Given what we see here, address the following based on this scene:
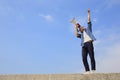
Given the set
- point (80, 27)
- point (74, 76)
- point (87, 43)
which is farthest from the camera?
point (80, 27)

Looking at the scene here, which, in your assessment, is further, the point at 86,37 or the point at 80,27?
the point at 80,27

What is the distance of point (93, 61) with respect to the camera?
362 inches

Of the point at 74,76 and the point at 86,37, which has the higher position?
the point at 86,37

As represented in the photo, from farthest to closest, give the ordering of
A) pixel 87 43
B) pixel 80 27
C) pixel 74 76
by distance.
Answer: pixel 80 27
pixel 87 43
pixel 74 76

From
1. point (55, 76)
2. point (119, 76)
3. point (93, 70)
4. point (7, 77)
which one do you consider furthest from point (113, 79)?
point (7, 77)

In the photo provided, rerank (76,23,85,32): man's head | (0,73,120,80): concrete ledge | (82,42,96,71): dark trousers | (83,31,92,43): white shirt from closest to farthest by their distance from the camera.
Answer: (0,73,120,80): concrete ledge, (82,42,96,71): dark trousers, (83,31,92,43): white shirt, (76,23,85,32): man's head

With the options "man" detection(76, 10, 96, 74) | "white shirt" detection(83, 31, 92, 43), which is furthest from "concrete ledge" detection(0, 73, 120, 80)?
"white shirt" detection(83, 31, 92, 43)

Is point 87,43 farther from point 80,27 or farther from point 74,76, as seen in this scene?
point 74,76

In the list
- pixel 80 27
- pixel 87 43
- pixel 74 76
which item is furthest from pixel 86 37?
pixel 74 76

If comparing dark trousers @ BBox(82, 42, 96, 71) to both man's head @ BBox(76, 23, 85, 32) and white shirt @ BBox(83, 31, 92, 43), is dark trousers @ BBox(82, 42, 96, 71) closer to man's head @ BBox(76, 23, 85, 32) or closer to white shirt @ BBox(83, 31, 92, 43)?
white shirt @ BBox(83, 31, 92, 43)

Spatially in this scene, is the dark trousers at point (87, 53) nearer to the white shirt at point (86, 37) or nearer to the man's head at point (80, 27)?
the white shirt at point (86, 37)

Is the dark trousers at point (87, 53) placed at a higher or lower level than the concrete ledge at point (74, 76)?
higher

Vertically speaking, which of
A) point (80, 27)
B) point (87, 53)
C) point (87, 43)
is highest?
point (80, 27)

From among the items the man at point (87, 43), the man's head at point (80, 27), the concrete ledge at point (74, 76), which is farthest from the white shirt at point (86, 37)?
the concrete ledge at point (74, 76)
